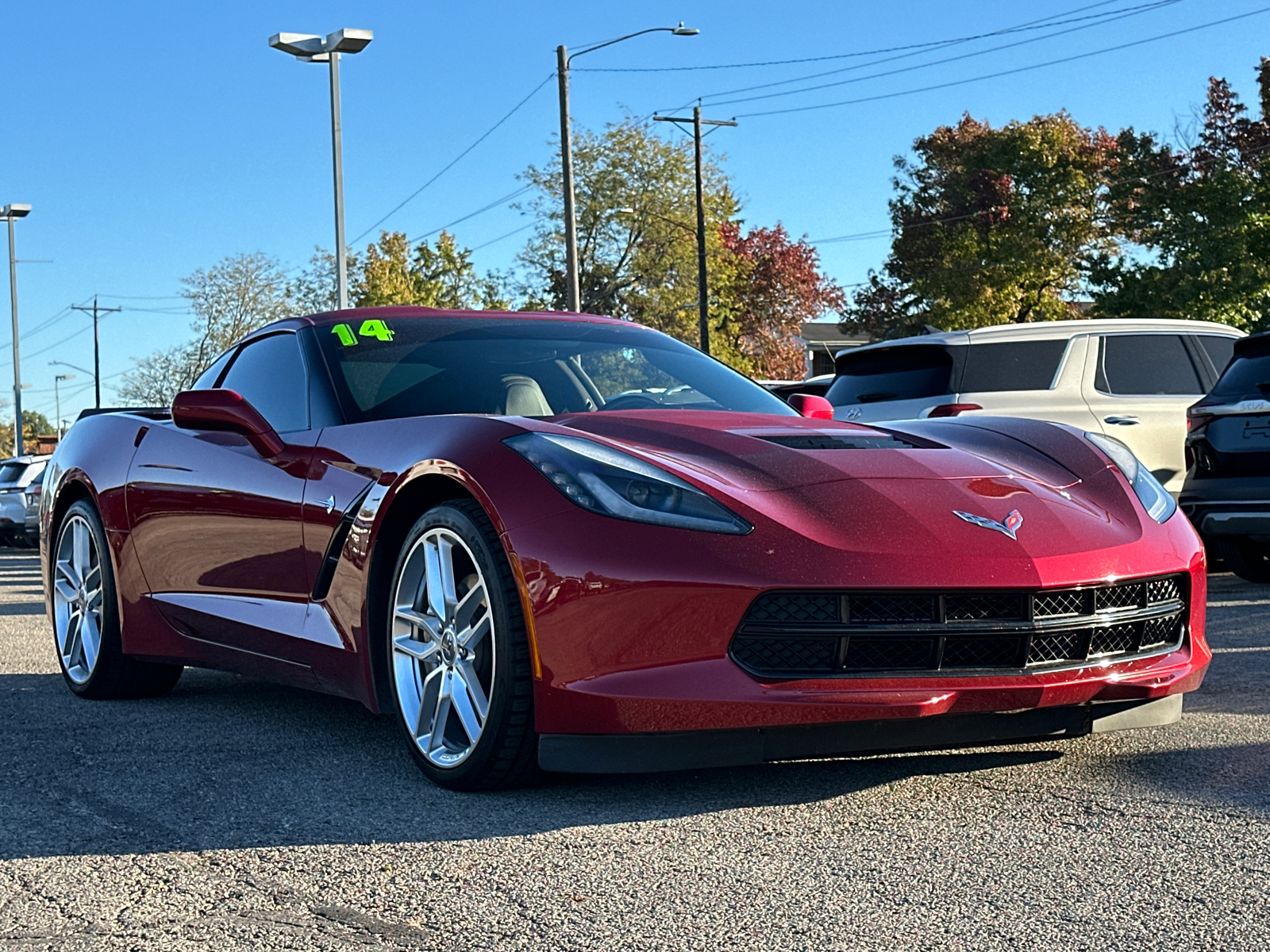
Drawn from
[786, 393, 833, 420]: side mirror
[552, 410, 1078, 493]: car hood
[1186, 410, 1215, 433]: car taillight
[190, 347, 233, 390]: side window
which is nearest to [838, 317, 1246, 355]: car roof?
[1186, 410, 1215, 433]: car taillight

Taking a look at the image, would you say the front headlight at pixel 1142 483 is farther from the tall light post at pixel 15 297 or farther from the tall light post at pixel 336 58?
the tall light post at pixel 15 297

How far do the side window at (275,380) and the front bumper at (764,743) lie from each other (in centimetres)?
173

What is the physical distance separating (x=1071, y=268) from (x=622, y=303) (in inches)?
634

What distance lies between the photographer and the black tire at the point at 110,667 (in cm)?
570

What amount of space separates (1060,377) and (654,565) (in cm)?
797

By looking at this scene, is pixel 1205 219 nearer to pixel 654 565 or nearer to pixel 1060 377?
pixel 1060 377

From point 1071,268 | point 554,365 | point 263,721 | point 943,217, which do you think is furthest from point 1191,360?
point 943,217

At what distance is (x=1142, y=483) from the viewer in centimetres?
430

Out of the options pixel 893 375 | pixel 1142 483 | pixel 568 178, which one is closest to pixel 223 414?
pixel 1142 483

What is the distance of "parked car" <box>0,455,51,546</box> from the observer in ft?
78.7

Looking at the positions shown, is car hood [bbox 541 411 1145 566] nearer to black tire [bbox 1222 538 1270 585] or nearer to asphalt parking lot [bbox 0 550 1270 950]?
asphalt parking lot [bbox 0 550 1270 950]

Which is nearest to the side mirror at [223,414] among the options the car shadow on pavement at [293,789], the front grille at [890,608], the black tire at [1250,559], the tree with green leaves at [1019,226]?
the car shadow on pavement at [293,789]

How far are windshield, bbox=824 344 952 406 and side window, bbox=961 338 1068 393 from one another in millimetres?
170

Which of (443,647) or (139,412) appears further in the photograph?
(139,412)
